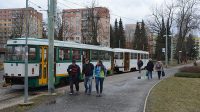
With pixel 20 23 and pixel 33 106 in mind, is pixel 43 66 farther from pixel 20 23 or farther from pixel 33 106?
pixel 20 23

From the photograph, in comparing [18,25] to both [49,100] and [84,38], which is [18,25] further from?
[49,100]

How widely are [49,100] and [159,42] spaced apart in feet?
276

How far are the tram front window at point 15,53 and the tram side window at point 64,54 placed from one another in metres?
3.00

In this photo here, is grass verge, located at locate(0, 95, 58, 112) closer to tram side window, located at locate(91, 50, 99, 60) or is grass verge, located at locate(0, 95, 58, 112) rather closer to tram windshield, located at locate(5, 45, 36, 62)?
tram windshield, located at locate(5, 45, 36, 62)

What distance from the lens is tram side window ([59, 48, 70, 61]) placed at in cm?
2107

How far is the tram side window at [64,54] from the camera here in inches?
829

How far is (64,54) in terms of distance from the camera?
21.6m

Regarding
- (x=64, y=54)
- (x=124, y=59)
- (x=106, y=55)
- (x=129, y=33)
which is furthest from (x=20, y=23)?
(x=129, y=33)

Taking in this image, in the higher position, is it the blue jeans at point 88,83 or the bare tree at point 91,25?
the bare tree at point 91,25

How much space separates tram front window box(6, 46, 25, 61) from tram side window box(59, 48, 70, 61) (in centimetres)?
300

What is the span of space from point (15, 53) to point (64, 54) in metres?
3.74

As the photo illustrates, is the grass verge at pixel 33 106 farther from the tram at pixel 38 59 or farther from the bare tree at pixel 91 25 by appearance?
the bare tree at pixel 91 25

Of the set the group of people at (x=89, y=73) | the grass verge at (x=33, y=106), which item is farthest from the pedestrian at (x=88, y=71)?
the grass verge at (x=33, y=106)

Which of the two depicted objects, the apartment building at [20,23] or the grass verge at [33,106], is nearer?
the grass verge at [33,106]
